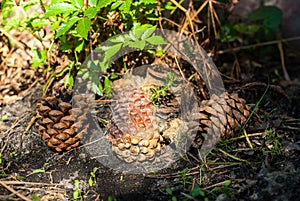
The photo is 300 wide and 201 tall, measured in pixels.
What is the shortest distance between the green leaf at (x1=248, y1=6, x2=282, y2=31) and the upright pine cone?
1.02m

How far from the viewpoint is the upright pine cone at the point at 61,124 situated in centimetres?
156

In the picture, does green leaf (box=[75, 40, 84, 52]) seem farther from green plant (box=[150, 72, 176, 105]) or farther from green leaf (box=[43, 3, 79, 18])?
Answer: green plant (box=[150, 72, 176, 105])

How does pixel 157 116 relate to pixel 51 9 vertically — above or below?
below

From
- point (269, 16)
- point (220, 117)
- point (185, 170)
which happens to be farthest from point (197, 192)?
point (269, 16)

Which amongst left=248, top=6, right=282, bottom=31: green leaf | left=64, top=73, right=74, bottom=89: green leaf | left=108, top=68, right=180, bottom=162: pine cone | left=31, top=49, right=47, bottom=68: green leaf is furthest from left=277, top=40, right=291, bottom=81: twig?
left=31, top=49, right=47, bottom=68: green leaf

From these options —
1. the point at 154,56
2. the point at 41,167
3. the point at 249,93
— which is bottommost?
the point at 41,167

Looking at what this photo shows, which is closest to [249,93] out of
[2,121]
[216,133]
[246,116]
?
[246,116]

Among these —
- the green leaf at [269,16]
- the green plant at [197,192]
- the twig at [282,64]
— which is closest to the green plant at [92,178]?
the green plant at [197,192]

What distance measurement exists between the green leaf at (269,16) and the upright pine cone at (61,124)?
40.3 inches

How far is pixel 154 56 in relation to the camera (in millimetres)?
1810

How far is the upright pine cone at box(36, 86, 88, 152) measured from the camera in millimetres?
1558

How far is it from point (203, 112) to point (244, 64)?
1.96 ft

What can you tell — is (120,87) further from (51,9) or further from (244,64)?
(244,64)

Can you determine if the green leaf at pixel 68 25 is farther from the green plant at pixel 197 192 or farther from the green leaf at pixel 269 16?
the green leaf at pixel 269 16
